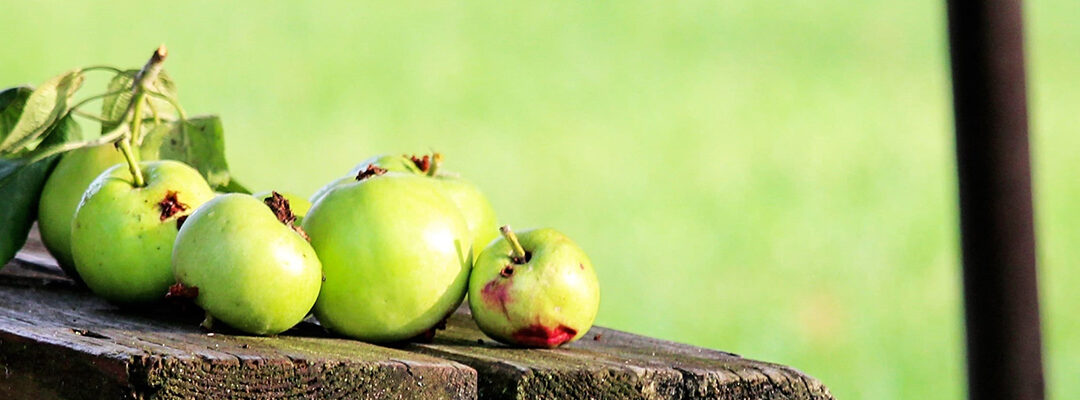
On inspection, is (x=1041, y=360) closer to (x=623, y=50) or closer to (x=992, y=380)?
(x=992, y=380)

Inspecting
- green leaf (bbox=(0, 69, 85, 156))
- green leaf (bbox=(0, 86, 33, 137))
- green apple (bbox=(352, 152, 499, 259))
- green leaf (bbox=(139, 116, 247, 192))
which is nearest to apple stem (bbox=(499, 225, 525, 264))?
green apple (bbox=(352, 152, 499, 259))

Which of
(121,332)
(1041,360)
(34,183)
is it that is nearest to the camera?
(121,332)

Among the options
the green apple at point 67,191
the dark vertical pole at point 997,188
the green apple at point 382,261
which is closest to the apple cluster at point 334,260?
the green apple at point 382,261

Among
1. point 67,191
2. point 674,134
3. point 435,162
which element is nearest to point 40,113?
point 67,191

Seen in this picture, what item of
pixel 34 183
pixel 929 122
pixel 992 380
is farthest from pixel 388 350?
pixel 929 122

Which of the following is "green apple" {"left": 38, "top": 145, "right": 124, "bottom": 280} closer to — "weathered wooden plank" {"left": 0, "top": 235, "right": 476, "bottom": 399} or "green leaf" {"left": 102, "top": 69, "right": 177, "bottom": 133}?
"green leaf" {"left": 102, "top": 69, "right": 177, "bottom": 133}
